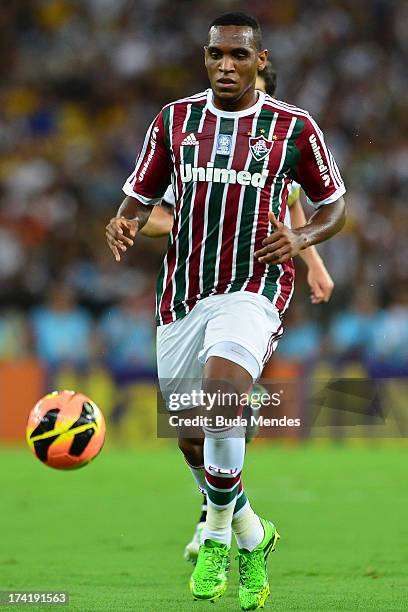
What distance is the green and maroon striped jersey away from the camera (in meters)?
5.76

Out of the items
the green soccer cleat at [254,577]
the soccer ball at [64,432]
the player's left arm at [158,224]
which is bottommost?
the green soccer cleat at [254,577]

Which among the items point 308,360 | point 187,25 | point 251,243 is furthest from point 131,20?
point 251,243

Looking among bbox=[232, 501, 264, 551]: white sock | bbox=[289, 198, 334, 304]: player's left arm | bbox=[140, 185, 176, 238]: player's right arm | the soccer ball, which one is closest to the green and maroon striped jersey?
the soccer ball

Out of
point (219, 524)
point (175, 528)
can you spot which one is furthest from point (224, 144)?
point (175, 528)

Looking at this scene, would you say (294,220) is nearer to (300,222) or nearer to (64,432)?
(300,222)

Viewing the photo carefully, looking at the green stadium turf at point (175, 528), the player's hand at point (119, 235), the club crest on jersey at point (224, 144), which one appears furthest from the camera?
the green stadium turf at point (175, 528)

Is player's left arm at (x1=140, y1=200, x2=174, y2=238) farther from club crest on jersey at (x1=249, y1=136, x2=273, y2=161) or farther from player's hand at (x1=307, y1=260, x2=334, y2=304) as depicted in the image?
club crest on jersey at (x1=249, y1=136, x2=273, y2=161)

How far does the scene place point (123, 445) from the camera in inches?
595

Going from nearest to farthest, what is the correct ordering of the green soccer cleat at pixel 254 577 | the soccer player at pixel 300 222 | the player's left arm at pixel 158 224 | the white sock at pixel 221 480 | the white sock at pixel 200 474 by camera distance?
1. the green soccer cleat at pixel 254 577
2. the white sock at pixel 221 480
3. the white sock at pixel 200 474
4. the player's left arm at pixel 158 224
5. the soccer player at pixel 300 222

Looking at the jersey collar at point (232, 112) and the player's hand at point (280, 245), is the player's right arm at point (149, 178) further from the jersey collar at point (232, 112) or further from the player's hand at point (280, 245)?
the player's hand at point (280, 245)

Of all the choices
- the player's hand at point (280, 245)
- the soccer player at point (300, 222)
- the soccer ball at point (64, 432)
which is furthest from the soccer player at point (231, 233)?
the soccer player at point (300, 222)

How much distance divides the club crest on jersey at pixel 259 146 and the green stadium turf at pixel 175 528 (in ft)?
6.85

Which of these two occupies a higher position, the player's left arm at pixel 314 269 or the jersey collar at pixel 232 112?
the jersey collar at pixel 232 112

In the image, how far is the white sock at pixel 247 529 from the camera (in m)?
5.80
